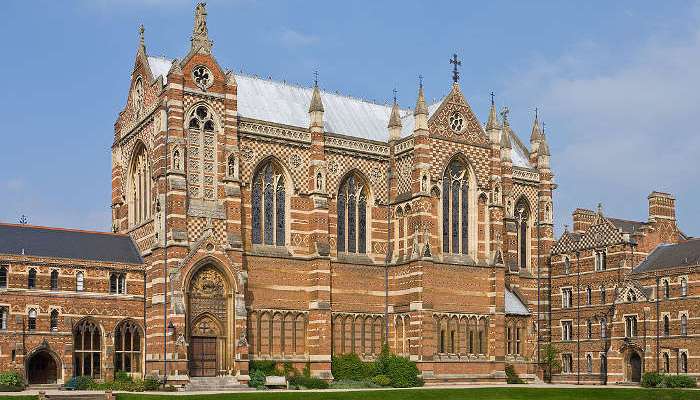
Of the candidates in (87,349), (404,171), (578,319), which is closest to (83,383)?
(87,349)

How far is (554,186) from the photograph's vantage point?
8312cm

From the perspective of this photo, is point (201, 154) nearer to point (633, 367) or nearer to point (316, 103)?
point (316, 103)

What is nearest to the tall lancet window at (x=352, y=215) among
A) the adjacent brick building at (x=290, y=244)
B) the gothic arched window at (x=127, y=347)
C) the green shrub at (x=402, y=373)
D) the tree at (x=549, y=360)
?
the adjacent brick building at (x=290, y=244)

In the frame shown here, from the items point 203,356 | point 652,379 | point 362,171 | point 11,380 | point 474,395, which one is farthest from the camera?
point 362,171

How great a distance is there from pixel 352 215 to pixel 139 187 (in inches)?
608

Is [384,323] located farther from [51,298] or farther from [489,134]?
[51,298]

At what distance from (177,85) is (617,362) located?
125 feet

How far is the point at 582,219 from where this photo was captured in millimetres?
82875

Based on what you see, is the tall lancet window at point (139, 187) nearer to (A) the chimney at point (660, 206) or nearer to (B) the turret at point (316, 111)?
(B) the turret at point (316, 111)

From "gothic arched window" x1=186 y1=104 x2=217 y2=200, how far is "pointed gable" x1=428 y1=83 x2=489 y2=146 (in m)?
17.1

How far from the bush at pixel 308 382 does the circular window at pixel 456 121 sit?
874 inches

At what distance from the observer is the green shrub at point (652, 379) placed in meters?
67.3

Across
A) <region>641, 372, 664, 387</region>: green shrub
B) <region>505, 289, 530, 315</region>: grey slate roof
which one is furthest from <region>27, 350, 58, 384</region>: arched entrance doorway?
<region>641, 372, 664, 387</region>: green shrub

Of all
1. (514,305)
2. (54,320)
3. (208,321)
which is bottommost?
(208,321)
